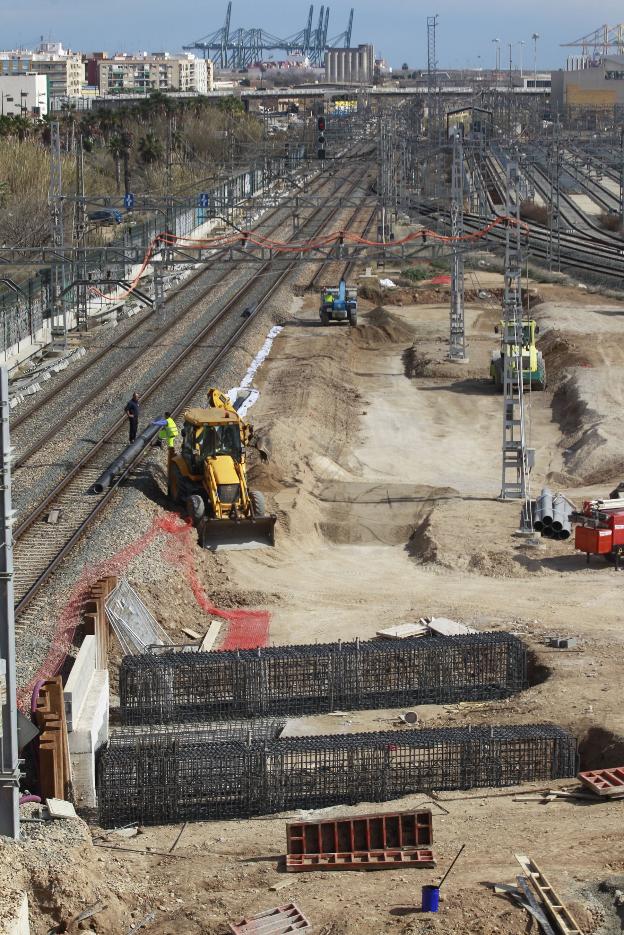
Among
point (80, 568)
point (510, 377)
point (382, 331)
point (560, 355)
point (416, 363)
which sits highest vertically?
point (510, 377)

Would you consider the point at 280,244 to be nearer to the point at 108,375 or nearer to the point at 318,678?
the point at 108,375

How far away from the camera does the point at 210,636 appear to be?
63.1 ft

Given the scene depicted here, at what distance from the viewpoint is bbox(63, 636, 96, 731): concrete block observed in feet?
47.6

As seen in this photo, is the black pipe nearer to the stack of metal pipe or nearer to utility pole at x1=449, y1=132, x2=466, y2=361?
the stack of metal pipe

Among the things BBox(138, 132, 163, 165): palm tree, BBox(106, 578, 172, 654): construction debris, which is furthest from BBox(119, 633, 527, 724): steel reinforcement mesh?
BBox(138, 132, 163, 165): palm tree

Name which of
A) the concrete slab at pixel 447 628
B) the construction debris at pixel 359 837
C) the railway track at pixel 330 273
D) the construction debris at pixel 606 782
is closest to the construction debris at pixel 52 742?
the construction debris at pixel 359 837

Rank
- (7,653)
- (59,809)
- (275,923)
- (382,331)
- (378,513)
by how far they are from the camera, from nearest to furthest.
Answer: (275,923)
(7,653)
(59,809)
(378,513)
(382,331)

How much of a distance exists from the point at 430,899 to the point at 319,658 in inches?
258

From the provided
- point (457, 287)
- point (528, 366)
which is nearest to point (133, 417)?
point (528, 366)

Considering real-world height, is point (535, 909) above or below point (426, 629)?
above

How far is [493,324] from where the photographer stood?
4659cm

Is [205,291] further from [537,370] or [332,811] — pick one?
[332,811]

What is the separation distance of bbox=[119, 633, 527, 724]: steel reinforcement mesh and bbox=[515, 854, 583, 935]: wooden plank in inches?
231

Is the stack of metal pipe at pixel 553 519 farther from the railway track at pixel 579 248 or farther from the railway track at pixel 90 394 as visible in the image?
the railway track at pixel 579 248
